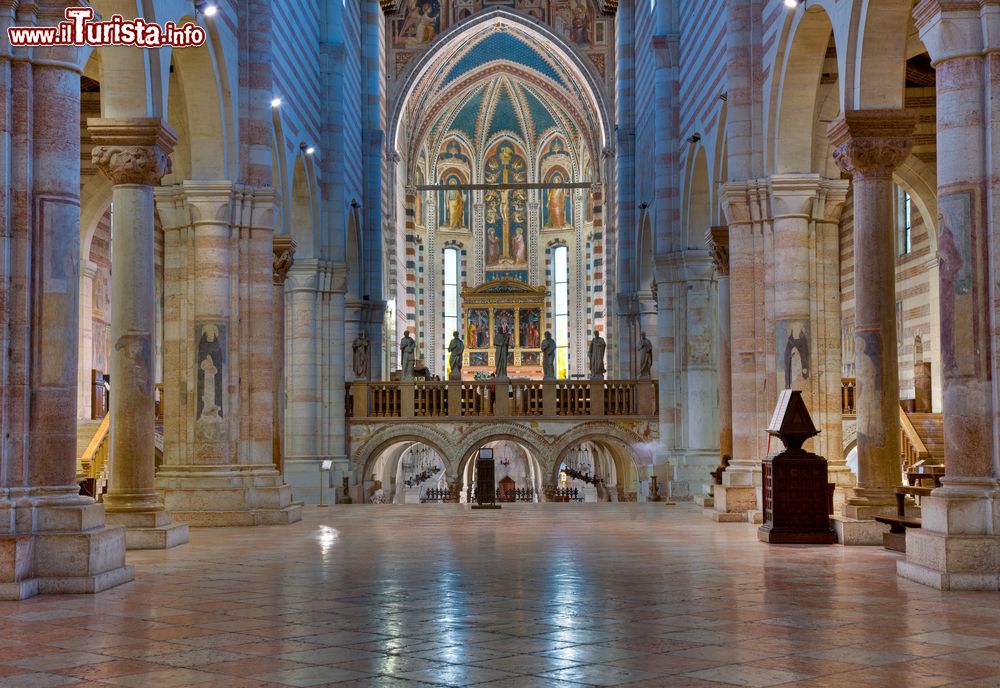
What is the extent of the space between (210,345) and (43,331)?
7.25m

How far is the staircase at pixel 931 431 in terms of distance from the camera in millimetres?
23375

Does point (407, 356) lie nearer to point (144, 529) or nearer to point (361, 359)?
point (361, 359)

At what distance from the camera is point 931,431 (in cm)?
2491

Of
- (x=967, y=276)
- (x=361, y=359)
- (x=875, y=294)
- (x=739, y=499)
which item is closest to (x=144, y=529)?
(x=875, y=294)

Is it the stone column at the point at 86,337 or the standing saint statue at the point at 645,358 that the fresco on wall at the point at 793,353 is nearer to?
the standing saint statue at the point at 645,358

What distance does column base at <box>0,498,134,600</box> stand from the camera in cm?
982

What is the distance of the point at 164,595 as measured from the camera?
384 inches

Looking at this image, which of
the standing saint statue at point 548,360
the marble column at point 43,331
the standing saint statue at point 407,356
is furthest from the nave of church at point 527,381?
the standing saint statue at point 407,356

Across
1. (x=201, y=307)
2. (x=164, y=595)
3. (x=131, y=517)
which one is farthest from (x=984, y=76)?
(x=201, y=307)

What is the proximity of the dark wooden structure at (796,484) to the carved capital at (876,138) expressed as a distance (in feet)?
8.70

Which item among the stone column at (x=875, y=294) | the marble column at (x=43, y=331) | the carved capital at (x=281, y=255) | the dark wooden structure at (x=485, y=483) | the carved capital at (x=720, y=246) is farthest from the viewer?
the dark wooden structure at (x=485, y=483)

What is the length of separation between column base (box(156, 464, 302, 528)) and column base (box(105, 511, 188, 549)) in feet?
11.2

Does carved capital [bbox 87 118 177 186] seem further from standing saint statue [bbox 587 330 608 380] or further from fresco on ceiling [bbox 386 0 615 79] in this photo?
fresco on ceiling [bbox 386 0 615 79]

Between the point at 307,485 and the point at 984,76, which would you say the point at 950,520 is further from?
the point at 307,485
